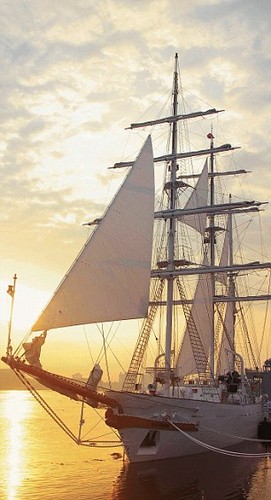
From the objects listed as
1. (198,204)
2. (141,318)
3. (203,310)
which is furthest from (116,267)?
(203,310)

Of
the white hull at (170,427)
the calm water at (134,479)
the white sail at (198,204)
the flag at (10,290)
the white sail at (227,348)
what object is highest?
the white sail at (198,204)

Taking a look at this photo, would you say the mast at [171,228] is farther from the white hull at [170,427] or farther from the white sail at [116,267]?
the white sail at [116,267]

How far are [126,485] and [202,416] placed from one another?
726cm

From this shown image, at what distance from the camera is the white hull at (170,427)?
91.7 ft

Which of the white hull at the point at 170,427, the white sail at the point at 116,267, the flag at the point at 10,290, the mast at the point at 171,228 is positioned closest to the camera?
the white sail at the point at 116,267

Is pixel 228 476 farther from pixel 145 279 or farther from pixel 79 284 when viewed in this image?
pixel 79 284

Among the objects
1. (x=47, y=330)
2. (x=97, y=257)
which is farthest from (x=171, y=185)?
(x=47, y=330)

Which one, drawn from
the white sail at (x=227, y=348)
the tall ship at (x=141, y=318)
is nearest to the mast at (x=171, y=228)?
the tall ship at (x=141, y=318)

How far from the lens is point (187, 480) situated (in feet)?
86.1

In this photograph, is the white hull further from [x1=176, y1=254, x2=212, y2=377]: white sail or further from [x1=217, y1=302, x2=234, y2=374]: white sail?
[x1=217, y1=302, x2=234, y2=374]: white sail

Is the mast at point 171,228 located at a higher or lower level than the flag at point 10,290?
higher

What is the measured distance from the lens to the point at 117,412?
27734 mm

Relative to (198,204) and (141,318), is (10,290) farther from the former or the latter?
(198,204)

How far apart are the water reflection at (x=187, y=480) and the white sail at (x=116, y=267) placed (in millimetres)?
7760
